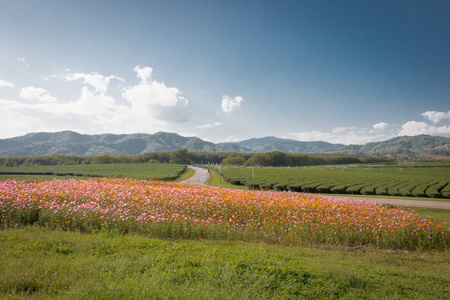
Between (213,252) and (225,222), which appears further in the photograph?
(225,222)

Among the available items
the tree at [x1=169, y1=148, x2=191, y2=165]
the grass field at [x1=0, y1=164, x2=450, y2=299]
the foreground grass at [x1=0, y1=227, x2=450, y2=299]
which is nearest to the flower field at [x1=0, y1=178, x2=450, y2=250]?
the grass field at [x1=0, y1=164, x2=450, y2=299]

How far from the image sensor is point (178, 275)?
3982mm

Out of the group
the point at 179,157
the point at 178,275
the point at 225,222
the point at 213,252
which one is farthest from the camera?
the point at 179,157

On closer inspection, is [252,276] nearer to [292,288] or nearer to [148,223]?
[292,288]

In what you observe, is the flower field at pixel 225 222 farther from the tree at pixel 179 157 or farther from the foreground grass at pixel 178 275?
the tree at pixel 179 157

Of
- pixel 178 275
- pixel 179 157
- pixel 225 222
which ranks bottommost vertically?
pixel 225 222

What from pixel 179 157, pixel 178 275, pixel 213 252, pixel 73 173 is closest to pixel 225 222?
pixel 213 252

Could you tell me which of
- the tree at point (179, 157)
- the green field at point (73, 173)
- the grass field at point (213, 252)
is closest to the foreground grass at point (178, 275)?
the grass field at point (213, 252)

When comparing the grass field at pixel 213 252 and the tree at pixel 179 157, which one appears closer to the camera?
the grass field at pixel 213 252

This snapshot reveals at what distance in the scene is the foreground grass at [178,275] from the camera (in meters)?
3.47

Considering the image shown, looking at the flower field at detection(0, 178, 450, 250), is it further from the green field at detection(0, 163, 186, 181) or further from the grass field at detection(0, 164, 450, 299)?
the green field at detection(0, 163, 186, 181)

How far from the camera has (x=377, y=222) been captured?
8.92 metres

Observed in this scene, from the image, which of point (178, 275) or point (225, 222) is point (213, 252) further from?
point (225, 222)

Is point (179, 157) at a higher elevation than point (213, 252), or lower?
higher
